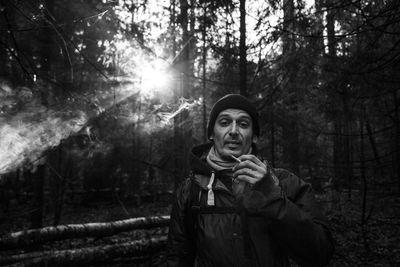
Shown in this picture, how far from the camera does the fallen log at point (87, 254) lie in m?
5.16

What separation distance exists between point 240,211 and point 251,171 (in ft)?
1.42

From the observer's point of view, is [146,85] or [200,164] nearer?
[200,164]

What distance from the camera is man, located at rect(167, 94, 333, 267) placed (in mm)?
1989

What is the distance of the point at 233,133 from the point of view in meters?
2.66

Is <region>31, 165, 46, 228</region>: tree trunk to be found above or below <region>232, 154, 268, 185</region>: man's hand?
below

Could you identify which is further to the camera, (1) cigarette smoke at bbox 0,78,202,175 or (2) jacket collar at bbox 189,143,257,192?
(1) cigarette smoke at bbox 0,78,202,175

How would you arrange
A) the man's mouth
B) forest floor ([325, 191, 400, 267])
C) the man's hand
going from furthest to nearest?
forest floor ([325, 191, 400, 267]) < the man's mouth < the man's hand

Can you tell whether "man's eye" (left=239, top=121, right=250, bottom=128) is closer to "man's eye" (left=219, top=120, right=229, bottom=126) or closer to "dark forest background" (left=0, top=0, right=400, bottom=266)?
"man's eye" (left=219, top=120, right=229, bottom=126)

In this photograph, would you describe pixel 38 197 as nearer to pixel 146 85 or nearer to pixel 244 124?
pixel 146 85

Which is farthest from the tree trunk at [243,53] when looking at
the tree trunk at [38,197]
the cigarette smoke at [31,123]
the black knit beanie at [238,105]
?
the tree trunk at [38,197]

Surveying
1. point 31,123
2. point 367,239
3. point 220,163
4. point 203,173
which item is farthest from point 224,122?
point 367,239

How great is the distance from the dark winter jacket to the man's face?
0.24 m

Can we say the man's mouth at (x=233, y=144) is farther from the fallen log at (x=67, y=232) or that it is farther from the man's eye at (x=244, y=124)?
the fallen log at (x=67, y=232)

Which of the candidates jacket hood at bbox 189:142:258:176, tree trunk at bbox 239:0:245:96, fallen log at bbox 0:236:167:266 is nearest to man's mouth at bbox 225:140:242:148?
jacket hood at bbox 189:142:258:176
